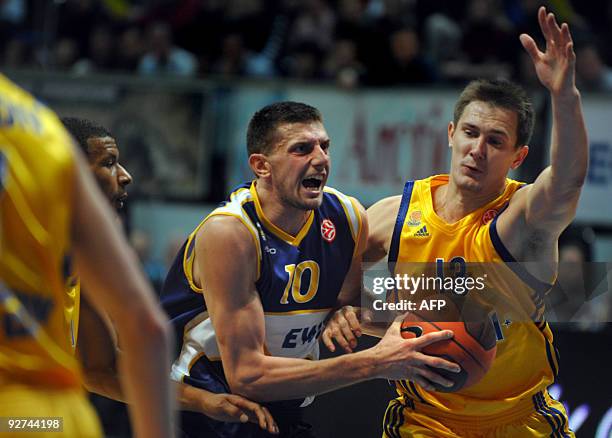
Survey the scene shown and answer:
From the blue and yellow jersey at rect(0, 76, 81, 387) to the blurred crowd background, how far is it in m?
7.60

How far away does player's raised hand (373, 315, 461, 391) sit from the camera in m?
4.07

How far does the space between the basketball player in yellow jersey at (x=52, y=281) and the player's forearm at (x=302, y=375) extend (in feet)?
7.13

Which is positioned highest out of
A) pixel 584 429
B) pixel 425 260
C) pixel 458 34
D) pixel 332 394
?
pixel 458 34

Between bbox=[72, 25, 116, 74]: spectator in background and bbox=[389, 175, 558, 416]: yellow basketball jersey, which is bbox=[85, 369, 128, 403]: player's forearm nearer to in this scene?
bbox=[389, 175, 558, 416]: yellow basketball jersey

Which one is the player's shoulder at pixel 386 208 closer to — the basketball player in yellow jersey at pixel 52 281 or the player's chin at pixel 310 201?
the player's chin at pixel 310 201

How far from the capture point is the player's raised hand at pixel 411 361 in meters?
4.07

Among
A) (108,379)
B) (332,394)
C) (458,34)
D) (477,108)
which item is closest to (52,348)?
(108,379)

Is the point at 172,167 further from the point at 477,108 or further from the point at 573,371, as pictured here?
the point at 477,108

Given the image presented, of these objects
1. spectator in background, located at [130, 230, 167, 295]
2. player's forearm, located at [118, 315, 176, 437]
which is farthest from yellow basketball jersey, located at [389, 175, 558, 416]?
spectator in background, located at [130, 230, 167, 295]

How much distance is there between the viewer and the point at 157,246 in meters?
9.75

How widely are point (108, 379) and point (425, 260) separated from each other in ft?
5.74

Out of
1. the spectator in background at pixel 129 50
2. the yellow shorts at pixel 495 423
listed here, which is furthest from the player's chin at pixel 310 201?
the spectator in background at pixel 129 50

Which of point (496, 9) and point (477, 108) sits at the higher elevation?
point (496, 9)

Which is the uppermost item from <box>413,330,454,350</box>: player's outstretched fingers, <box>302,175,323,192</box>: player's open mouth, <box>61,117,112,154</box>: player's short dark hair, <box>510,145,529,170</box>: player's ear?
<box>61,117,112,154</box>: player's short dark hair
